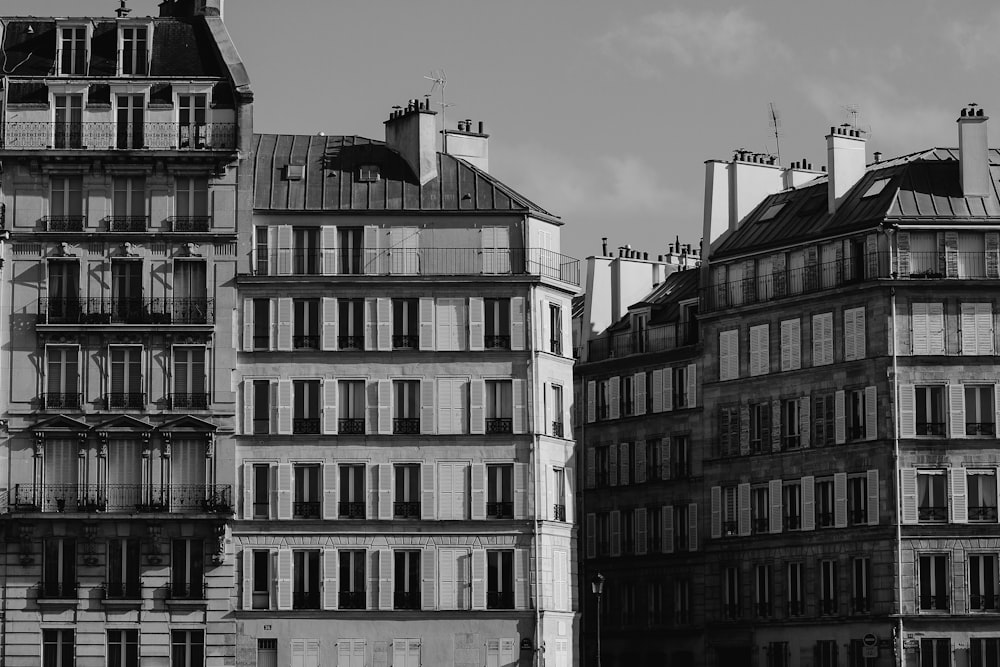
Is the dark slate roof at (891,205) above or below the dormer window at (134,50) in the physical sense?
below

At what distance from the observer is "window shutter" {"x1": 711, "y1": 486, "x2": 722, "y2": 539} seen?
10788 cm

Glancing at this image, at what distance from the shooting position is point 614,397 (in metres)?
118

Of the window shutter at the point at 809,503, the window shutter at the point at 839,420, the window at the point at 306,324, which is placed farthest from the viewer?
the window shutter at the point at 809,503

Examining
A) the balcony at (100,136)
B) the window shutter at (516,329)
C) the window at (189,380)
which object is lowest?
the window at (189,380)

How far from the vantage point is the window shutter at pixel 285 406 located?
97.1 metres

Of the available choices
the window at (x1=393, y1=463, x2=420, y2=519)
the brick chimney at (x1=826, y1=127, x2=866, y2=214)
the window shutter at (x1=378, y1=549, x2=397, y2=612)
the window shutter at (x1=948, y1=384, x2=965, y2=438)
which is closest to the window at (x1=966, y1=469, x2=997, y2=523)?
the window shutter at (x1=948, y1=384, x2=965, y2=438)

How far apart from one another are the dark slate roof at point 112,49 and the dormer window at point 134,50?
0.28 m

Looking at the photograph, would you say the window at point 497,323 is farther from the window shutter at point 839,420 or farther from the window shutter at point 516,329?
A: the window shutter at point 839,420

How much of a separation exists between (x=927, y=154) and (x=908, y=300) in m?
7.47

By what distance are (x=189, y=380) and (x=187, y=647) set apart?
1026 cm

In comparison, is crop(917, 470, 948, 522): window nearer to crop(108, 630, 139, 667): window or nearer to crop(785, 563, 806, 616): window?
crop(785, 563, 806, 616): window

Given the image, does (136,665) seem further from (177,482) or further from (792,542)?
(792,542)

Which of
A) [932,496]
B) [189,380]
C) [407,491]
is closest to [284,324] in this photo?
[189,380]

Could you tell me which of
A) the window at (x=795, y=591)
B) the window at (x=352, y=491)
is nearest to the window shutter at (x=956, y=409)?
Answer: the window at (x=795, y=591)
